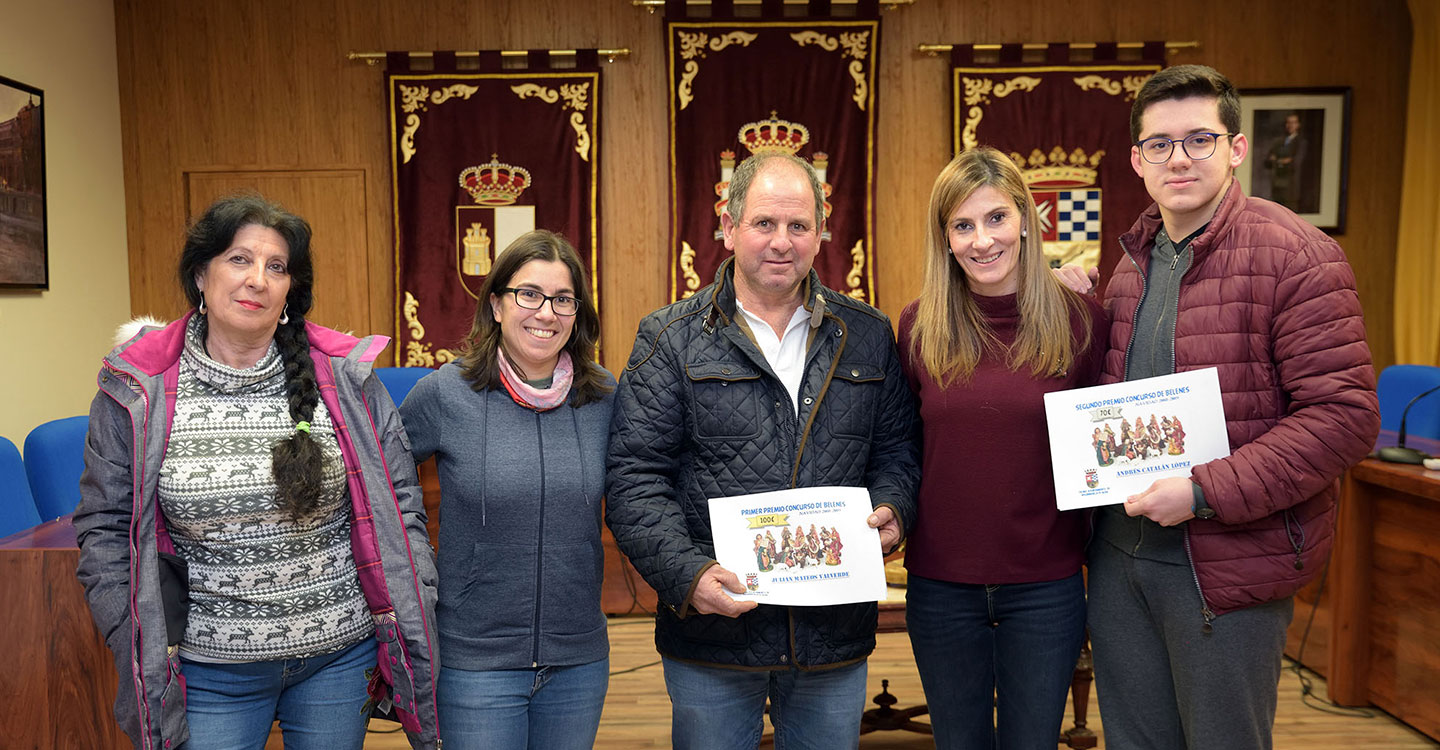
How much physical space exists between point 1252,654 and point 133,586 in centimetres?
198

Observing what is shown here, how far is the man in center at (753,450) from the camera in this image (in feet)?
6.18

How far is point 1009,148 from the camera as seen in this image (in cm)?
568

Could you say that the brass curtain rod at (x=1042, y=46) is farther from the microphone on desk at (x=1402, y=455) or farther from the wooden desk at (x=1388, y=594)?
the microphone on desk at (x=1402, y=455)

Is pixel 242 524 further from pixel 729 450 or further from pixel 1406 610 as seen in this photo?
pixel 1406 610

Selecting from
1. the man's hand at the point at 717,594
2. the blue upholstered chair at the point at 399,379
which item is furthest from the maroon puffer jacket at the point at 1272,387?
the blue upholstered chair at the point at 399,379

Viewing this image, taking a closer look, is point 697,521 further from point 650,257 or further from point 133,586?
point 650,257

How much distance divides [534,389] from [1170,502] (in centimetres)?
122

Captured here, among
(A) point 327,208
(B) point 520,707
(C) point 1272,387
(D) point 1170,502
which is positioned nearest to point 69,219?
(A) point 327,208

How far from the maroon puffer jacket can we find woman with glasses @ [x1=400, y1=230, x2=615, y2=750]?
117 cm

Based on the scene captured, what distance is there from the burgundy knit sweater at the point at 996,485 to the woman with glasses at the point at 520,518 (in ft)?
2.27

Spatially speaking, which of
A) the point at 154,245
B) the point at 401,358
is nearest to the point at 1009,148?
the point at 401,358

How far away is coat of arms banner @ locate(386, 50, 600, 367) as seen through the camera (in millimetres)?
5621

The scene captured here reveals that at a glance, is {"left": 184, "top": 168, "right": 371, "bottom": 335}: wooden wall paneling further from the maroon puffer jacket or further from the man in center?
the maroon puffer jacket

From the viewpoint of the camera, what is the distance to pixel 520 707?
189cm
